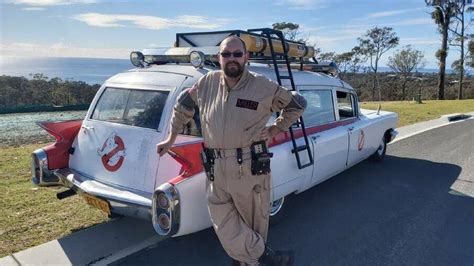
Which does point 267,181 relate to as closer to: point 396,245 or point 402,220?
point 396,245

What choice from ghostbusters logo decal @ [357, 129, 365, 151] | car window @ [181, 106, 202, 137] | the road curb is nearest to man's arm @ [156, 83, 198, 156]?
car window @ [181, 106, 202, 137]

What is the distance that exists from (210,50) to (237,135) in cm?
159

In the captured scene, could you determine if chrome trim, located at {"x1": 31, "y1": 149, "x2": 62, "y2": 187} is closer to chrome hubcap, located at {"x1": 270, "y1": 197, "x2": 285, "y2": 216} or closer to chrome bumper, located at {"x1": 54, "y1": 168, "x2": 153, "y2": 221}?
chrome bumper, located at {"x1": 54, "y1": 168, "x2": 153, "y2": 221}

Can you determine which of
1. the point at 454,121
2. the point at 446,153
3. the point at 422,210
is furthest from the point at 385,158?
the point at 454,121

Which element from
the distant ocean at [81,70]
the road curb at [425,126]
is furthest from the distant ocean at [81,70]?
the road curb at [425,126]

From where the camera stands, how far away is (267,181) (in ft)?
10.9

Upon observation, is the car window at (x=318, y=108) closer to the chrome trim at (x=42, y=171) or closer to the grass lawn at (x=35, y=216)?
the grass lawn at (x=35, y=216)

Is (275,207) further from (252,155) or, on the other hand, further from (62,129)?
(62,129)

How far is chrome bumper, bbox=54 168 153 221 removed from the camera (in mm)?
3586

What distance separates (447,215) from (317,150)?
1699mm

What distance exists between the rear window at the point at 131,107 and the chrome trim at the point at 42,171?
2.14 feet

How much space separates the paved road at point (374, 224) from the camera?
12.7ft

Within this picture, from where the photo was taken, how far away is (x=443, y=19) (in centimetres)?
3222

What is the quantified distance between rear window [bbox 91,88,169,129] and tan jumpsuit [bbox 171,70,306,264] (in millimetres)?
687
